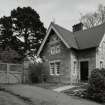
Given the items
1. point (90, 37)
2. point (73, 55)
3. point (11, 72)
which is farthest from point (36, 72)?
point (90, 37)

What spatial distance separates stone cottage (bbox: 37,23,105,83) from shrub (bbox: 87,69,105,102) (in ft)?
18.0

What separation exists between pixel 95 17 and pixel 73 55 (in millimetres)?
18471

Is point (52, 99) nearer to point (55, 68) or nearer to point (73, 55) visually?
point (73, 55)

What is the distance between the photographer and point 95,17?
33188 millimetres

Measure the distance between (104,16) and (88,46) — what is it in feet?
56.4

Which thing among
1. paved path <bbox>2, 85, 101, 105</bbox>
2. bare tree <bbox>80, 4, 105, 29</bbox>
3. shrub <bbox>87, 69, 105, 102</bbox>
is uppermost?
bare tree <bbox>80, 4, 105, 29</bbox>

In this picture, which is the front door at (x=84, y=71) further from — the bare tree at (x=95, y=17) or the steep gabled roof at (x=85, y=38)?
the bare tree at (x=95, y=17)

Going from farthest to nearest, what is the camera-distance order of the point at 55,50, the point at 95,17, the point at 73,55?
1. the point at 95,17
2. the point at 55,50
3. the point at 73,55

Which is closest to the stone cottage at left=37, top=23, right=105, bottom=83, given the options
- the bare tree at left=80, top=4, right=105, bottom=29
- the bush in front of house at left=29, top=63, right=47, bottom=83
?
the bush in front of house at left=29, top=63, right=47, bottom=83

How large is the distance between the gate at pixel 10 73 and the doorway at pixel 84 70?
22.1ft

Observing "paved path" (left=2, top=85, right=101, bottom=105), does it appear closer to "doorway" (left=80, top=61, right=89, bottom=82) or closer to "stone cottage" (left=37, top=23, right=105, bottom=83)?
"stone cottage" (left=37, top=23, right=105, bottom=83)

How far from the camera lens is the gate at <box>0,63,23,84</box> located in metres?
17.0

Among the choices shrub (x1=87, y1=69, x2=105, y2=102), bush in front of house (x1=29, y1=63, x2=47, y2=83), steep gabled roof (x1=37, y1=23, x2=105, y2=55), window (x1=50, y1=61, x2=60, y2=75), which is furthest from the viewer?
window (x1=50, y1=61, x2=60, y2=75)

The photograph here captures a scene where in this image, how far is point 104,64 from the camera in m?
17.9
